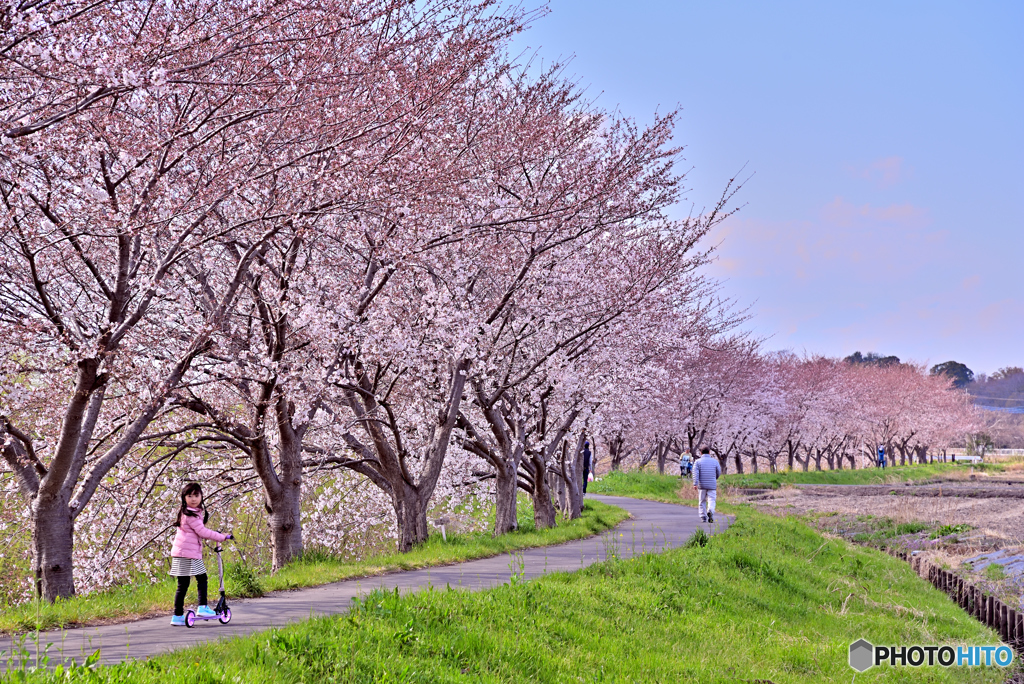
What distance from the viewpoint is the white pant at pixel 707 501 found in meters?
20.7

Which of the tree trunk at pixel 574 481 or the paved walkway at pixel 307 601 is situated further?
the tree trunk at pixel 574 481

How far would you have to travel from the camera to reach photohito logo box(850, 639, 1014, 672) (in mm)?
10047

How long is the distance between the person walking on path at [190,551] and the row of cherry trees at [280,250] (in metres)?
2.01

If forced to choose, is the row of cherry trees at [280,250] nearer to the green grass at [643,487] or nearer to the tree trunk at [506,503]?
the tree trunk at [506,503]

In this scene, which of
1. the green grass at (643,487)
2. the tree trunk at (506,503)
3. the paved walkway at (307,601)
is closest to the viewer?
the paved walkway at (307,601)

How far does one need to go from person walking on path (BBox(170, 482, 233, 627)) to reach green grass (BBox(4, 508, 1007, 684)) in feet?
4.05

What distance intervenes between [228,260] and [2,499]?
6158mm

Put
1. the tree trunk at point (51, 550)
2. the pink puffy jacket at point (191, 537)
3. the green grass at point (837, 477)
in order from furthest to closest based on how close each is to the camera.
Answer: the green grass at point (837, 477) → the tree trunk at point (51, 550) → the pink puffy jacket at point (191, 537)

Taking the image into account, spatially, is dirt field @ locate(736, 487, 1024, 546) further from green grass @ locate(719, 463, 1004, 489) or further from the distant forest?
the distant forest

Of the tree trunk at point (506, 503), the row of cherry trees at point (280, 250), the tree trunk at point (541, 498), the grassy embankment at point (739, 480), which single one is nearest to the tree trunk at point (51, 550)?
the row of cherry trees at point (280, 250)

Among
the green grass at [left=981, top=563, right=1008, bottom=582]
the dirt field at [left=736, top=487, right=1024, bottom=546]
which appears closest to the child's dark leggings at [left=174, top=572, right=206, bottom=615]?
the green grass at [left=981, top=563, right=1008, bottom=582]

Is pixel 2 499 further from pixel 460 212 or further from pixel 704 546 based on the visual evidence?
pixel 704 546

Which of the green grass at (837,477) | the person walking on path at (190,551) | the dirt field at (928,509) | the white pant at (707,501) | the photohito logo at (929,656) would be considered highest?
the person walking on path at (190,551)

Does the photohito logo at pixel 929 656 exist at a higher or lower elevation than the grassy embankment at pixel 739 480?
higher
